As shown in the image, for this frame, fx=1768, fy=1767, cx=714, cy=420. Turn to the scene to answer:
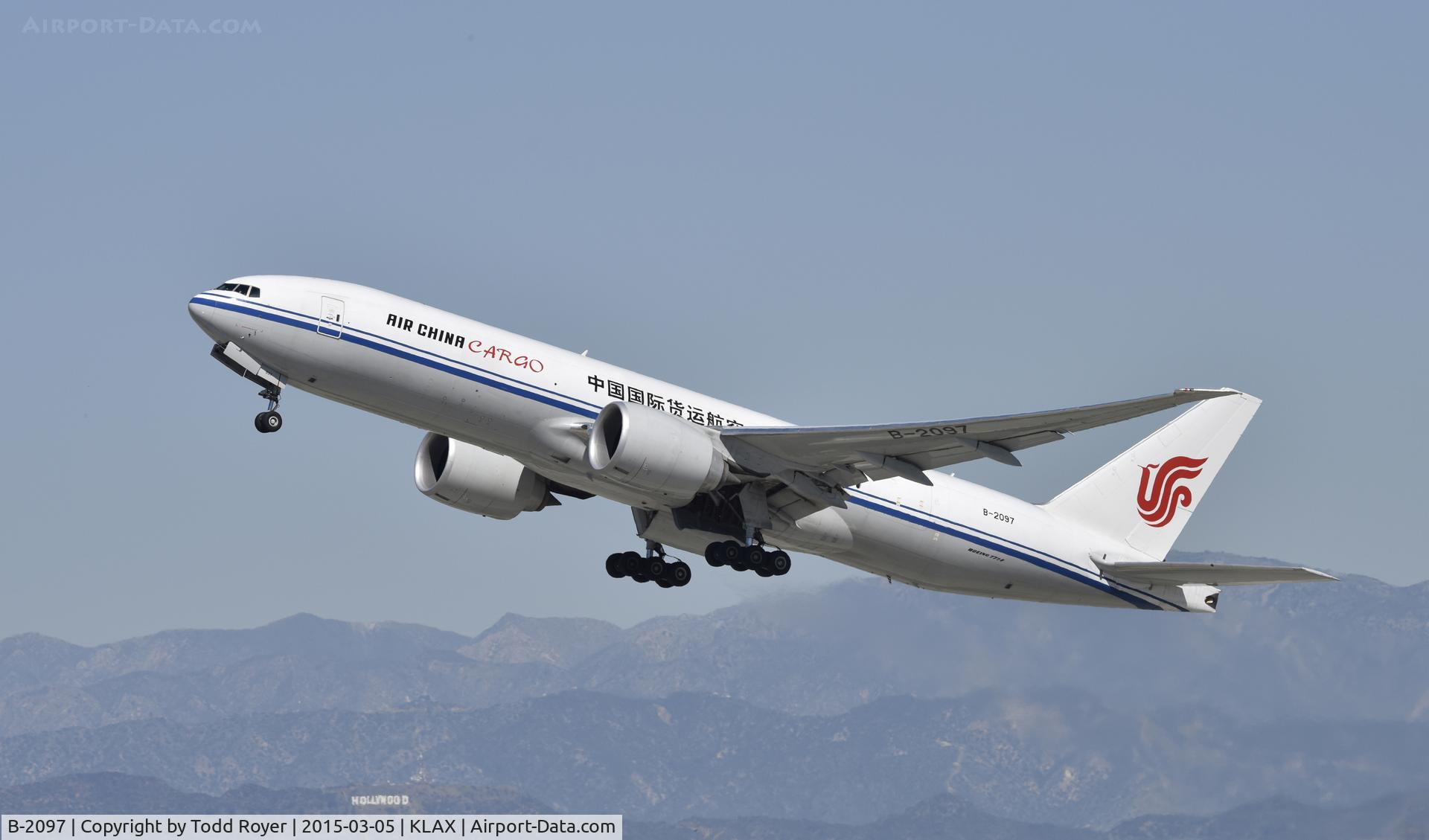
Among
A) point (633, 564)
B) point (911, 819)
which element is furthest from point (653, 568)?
point (911, 819)

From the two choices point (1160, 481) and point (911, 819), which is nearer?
point (1160, 481)

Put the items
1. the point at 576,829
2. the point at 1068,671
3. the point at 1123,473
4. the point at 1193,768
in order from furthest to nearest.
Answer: the point at 1068,671 → the point at 1193,768 → the point at 576,829 → the point at 1123,473

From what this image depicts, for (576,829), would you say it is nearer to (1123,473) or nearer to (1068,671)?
(1123,473)

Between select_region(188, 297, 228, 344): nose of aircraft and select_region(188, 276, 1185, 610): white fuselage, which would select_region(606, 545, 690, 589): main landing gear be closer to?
select_region(188, 276, 1185, 610): white fuselage

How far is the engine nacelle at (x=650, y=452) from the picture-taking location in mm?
34125

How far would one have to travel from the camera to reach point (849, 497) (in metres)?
37.5

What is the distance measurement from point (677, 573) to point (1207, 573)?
11842 millimetres

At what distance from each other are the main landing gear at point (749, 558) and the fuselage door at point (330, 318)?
9.26m

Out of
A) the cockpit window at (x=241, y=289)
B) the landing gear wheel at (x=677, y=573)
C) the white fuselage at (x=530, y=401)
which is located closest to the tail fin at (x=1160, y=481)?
the white fuselage at (x=530, y=401)

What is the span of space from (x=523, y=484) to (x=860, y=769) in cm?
15914

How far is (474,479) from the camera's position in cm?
3981

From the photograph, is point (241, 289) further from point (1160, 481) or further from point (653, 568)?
point (1160, 481)

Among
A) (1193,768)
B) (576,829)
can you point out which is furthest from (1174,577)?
(1193,768)

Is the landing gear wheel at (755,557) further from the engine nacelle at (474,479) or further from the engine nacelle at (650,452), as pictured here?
the engine nacelle at (474,479)
